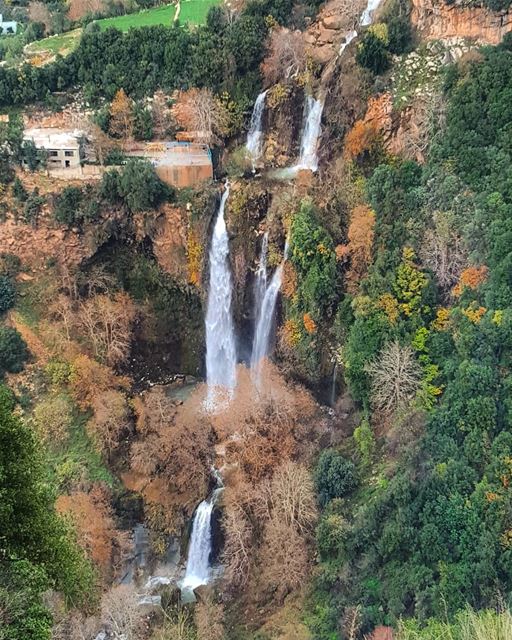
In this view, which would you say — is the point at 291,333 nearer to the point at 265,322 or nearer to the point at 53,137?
the point at 265,322

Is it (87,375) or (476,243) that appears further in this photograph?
(87,375)

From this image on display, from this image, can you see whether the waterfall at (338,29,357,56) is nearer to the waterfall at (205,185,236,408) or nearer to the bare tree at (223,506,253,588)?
the waterfall at (205,185,236,408)

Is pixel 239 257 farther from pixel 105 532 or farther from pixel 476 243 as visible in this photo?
pixel 105 532

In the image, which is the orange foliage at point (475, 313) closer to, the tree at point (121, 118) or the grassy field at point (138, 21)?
the tree at point (121, 118)

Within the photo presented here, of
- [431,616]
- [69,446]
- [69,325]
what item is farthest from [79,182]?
[431,616]

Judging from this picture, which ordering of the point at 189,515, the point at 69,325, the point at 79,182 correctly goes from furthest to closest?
the point at 79,182 → the point at 69,325 → the point at 189,515

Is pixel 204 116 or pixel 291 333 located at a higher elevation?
pixel 204 116

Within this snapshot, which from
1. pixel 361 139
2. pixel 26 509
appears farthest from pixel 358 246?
pixel 26 509
